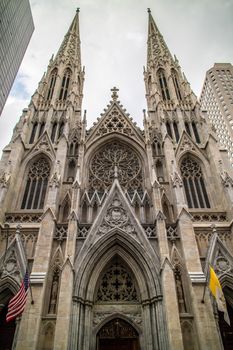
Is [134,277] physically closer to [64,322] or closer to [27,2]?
[64,322]

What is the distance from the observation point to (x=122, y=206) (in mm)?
16547

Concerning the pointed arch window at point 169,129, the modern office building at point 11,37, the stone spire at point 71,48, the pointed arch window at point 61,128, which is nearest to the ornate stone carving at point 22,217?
the pointed arch window at point 61,128

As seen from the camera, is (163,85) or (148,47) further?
(148,47)

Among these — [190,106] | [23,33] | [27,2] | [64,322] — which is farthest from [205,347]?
[27,2]

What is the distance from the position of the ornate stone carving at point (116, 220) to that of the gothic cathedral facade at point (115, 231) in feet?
0.22

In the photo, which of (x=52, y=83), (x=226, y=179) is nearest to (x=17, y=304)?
(x=226, y=179)

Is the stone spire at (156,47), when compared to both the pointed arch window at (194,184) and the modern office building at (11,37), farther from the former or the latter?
the pointed arch window at (194,184)

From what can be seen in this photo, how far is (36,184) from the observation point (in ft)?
62.0

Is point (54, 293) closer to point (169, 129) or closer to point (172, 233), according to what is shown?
point (172, 233)

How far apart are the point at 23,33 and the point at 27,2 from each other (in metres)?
3.58

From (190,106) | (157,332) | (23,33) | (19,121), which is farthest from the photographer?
(23,33)

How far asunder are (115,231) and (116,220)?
2.62ft

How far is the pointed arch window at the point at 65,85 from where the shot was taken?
26439mm

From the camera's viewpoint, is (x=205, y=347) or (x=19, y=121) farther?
(x=19, y=121)
